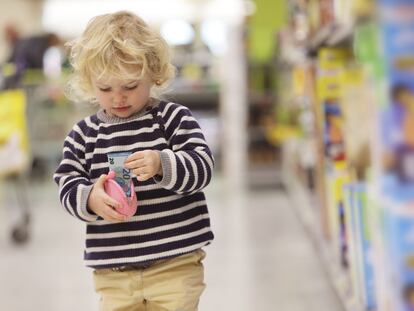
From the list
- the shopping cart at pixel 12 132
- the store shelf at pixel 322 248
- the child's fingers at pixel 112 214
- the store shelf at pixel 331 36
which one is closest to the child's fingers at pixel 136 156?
the child's fingers at pixel 112 214

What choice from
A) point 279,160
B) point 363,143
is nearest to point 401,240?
point 363,143

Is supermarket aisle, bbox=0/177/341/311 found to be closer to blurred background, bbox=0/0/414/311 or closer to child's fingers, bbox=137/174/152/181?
blurred background, bbox=0/0/414/311

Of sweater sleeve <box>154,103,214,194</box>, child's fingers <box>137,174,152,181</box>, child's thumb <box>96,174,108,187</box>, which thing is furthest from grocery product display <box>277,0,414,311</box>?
child's thumb <box>96,174,108,187</box>

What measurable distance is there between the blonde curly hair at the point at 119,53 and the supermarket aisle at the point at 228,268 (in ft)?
4.76

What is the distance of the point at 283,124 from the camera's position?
7.04m

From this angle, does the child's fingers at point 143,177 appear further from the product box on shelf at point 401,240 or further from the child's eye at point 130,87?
the product box on shelf at point 401,240

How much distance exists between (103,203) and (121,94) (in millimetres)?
264

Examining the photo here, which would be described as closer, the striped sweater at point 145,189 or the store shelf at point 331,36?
the striped sweater at point 145,189

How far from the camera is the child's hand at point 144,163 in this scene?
1.67m

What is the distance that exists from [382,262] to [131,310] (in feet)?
2.06

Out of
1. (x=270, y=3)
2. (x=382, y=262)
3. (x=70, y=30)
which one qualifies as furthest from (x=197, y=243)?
(x=70, y=30)

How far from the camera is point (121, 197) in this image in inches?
66.7

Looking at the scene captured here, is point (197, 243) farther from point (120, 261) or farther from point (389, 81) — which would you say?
point (389, 81)

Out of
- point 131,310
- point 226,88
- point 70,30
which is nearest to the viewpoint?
point 131,310
